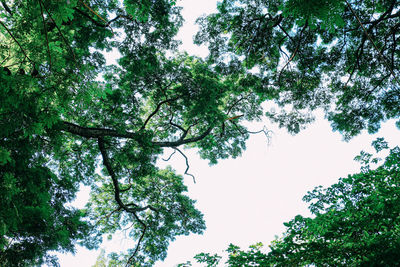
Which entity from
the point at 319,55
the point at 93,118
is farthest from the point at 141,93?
the point at 319,55

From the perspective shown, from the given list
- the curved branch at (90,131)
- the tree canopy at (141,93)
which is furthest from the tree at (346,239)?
the curved branch at (90,131)

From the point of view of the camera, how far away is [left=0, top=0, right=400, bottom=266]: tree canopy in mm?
3441

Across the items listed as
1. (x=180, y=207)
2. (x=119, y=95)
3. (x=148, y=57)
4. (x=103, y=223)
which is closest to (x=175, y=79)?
(x=148, y=57)

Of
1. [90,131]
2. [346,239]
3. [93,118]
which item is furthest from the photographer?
[93,118]

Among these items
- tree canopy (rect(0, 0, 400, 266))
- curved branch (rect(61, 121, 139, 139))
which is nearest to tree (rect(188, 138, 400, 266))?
tree canopy (rect(0, 0, 400, 266))

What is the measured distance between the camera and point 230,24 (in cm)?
661

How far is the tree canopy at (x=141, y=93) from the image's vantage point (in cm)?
344

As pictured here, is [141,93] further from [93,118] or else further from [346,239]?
[346,239]

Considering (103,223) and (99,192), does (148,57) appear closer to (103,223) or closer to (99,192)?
(99,192)

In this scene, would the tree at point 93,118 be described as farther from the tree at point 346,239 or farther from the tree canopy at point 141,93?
the tree at point 346,239

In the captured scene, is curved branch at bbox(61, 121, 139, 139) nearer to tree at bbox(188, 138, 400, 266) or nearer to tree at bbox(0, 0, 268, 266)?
tree at bbox(0, 0, 268, 266)

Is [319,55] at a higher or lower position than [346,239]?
higher

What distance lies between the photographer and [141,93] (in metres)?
8.20

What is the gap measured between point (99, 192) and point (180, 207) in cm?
419
